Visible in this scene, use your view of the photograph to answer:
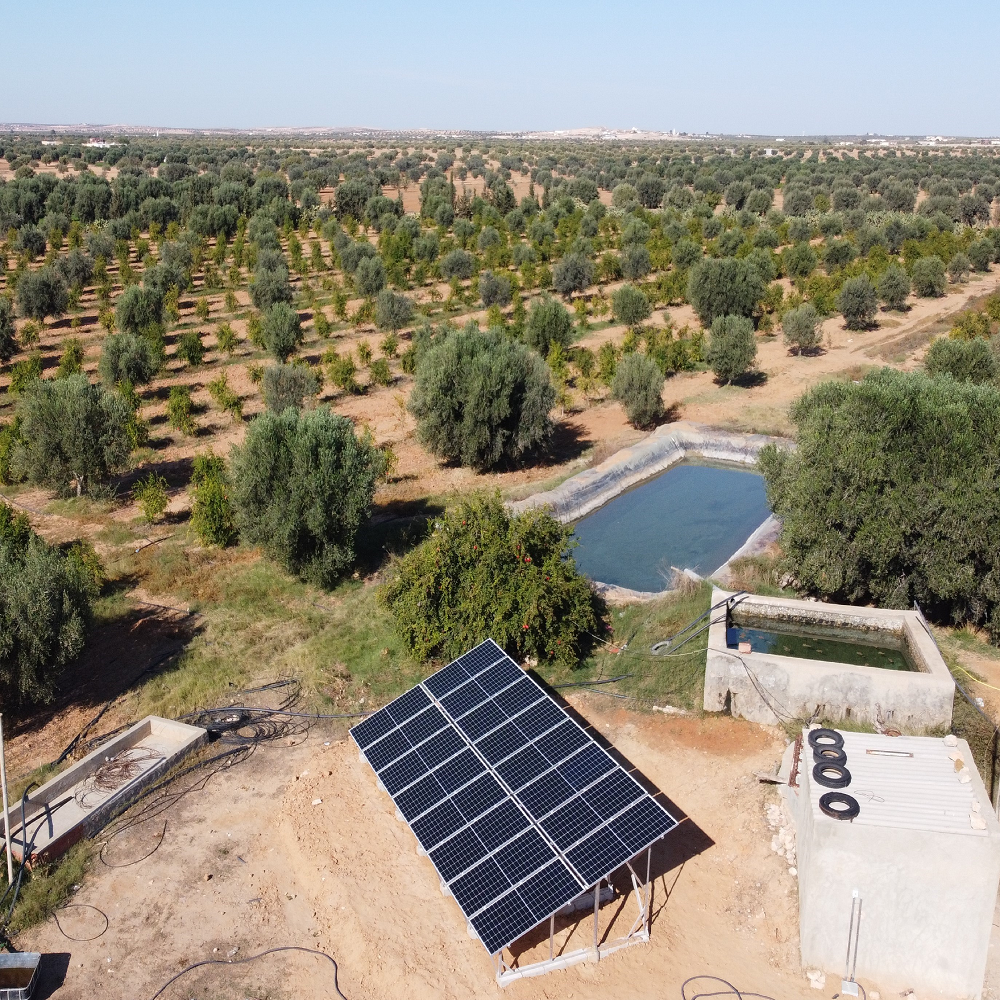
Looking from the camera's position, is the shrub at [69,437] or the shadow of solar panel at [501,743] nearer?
the shadow of solar panel at [501,743]

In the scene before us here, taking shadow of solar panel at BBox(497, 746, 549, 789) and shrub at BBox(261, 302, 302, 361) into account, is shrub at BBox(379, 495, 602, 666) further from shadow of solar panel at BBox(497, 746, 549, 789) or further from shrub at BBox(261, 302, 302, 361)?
shrub at BBox(261, 302, 302, 361)

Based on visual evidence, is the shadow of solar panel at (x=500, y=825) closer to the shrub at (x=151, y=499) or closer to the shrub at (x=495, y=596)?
the shrub at (x=495, y=596)

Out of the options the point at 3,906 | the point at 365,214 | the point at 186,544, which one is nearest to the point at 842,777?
the point at 3,906

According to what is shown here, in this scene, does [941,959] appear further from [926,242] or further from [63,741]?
[926,242]

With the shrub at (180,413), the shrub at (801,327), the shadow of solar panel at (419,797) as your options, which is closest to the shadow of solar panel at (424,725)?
the shadow of solar panel at (419,797)

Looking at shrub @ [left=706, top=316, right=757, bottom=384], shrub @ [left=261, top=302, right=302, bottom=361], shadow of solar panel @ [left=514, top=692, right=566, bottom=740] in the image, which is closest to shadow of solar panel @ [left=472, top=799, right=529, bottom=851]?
shadow of solar panel @ [left=514, top=692, right=566, bottom=740]

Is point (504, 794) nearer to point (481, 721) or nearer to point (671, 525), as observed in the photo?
point (481, 721)

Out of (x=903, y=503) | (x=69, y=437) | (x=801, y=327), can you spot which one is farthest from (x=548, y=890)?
(x=801, y=327)
